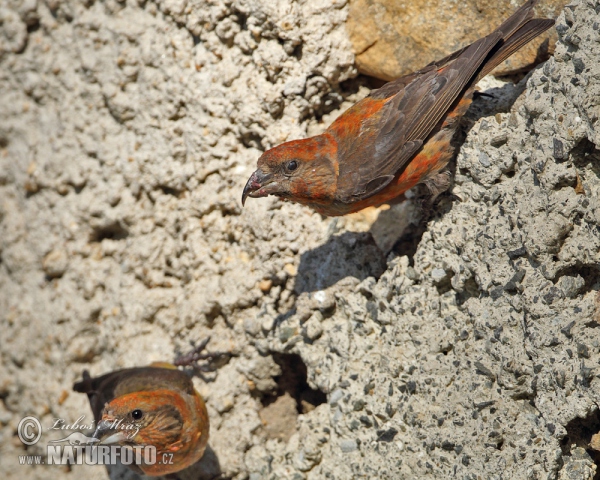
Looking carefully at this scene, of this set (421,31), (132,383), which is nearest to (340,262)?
(421,31)

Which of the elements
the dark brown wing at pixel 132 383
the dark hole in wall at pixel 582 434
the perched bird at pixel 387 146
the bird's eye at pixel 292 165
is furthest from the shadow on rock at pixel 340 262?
the dark hole in wall at pixel 582 434

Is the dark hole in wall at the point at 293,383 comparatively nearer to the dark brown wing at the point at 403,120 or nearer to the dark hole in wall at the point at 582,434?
the dark brown wing at the point at 403,120

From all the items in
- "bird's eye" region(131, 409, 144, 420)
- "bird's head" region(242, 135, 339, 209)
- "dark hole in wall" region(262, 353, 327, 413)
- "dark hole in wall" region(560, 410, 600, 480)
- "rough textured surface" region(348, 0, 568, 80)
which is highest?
"rough textured surface" region(348, 0, 568, 80)

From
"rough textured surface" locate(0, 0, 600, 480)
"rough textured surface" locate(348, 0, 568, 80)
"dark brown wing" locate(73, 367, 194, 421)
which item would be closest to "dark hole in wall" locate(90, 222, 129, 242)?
"rough textured surface" locate(0, 0, 600, 480)

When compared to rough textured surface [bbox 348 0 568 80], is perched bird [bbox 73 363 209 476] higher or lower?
lower

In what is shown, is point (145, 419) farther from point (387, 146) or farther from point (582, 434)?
point (582, 434)

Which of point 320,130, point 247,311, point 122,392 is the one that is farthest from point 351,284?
point 122,392

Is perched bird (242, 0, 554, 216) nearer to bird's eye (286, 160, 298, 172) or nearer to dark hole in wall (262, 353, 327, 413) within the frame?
bird's eye (286, 160, 298, 172)
